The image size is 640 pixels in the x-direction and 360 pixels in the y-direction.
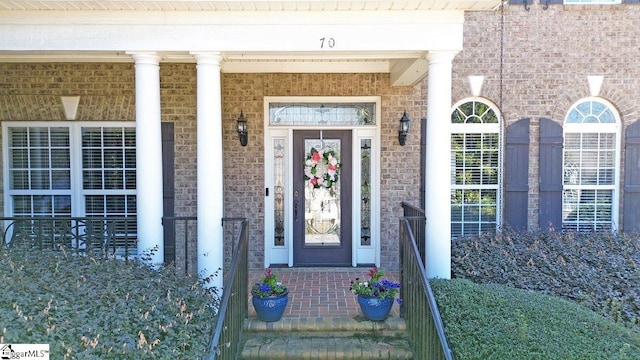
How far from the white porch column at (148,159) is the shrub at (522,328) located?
290 centimetres

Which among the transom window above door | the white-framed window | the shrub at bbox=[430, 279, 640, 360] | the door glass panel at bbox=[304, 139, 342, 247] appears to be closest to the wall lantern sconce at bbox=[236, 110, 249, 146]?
the transom window above door

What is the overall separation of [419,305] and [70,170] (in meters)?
5.24

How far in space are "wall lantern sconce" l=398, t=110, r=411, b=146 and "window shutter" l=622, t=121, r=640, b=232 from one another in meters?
3.36

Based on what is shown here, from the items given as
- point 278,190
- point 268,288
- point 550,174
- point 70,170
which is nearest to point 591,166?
point 550,174

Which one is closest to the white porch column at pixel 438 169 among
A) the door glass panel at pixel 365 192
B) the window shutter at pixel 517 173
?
the door glass panel at pixel 365 192

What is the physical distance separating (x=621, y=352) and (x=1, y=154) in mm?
7493

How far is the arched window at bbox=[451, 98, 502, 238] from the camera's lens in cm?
682

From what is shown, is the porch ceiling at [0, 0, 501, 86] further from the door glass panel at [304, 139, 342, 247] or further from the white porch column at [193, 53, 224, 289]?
the door glass panel at [304, 139, 342, 247]

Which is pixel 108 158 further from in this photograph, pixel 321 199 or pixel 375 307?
pixel 375 307

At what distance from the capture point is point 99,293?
327cm

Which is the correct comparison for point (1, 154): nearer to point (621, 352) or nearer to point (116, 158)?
point (116, 158)

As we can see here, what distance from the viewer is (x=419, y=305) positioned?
12.7ft

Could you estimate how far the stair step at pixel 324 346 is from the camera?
4078 mm

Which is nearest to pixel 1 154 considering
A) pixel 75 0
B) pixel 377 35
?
pixel 75 0
